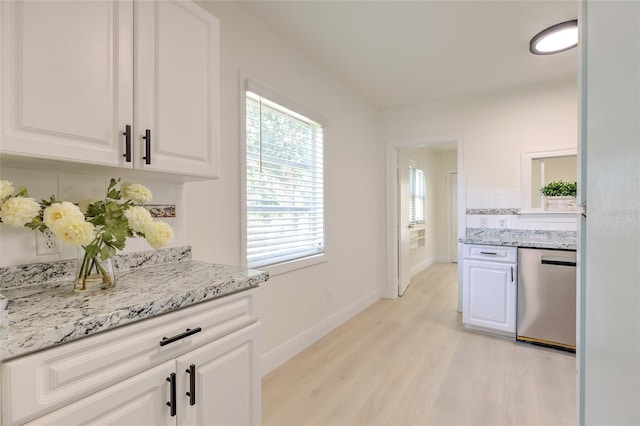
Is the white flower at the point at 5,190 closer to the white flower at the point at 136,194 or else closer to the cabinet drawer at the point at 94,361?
the white flower at the point at 136,194

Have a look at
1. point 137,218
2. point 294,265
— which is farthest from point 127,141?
point 294,265

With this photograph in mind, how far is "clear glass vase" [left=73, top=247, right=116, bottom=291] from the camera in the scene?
3.33 ft

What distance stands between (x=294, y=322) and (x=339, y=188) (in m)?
1.40

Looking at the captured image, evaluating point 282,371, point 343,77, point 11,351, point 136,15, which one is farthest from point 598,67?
point 343,77

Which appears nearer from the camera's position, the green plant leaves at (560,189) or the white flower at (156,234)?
the white flower at (156,234)

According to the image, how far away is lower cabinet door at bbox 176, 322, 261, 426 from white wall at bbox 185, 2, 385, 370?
0.72 metres

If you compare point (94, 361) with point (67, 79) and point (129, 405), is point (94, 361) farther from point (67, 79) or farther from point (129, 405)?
point (67, 79)

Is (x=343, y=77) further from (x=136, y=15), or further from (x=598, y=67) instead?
(x=598, y=67)

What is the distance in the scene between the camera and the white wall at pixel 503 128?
120 inches

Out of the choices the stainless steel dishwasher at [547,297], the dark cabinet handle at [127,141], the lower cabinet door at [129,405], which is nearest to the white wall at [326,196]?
the dark cabinet handle at [127,141]

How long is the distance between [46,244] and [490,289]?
10.7ft

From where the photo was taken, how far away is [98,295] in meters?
0.95

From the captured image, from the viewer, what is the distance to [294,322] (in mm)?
2443

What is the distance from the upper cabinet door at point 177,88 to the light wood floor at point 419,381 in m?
1.52
